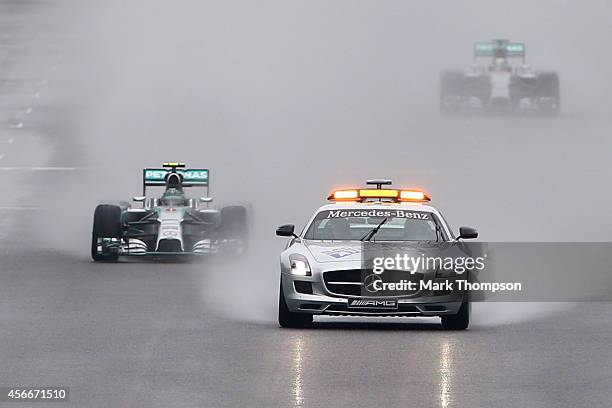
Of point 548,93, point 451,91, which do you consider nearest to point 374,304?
point 451,91

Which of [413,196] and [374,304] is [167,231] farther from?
[374,304]

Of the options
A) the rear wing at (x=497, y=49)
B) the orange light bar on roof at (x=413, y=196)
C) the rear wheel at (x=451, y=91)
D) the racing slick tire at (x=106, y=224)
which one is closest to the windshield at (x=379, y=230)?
the orange light bar on roof at (x=413, y=196)

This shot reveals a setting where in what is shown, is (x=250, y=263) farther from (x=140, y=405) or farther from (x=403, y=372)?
(x=140, y=405)

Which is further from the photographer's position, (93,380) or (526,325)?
(526,325)

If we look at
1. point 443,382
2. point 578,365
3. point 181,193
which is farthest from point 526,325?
point 181,193

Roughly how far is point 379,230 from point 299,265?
1824 millimetres

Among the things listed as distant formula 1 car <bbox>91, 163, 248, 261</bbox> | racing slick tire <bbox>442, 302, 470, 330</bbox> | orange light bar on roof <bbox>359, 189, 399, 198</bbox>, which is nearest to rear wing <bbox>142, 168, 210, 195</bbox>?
distant formula 1 car <bbox>91, 163, 248, 261</bbox>

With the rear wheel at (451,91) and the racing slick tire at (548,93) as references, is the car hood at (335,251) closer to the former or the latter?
the racing slick tire at (548,93)

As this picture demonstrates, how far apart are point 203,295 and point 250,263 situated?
4647 mm

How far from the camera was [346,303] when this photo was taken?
18.0 m

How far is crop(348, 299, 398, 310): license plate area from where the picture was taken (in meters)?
17.9

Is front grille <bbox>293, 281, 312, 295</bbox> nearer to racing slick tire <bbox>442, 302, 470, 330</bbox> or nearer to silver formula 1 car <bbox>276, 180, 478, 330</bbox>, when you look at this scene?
silver formula 1 car <bbox>276, 180, 478, 330</bbox>

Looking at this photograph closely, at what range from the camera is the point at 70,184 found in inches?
1645

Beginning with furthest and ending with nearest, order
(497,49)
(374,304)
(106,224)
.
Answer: (497,49)
(106,224)
(374,304)
